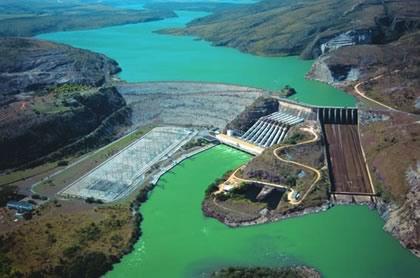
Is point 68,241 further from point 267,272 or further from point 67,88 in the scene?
point 67,88

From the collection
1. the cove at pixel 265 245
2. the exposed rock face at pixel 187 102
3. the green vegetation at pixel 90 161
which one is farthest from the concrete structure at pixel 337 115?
the green vegetation at pixel 90 161

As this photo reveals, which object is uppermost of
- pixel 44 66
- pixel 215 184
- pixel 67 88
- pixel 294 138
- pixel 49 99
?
pixel 44 66

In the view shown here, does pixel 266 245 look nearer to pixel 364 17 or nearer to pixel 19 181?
pixel 19 181

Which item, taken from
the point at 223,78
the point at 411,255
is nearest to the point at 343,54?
the point at 223,78

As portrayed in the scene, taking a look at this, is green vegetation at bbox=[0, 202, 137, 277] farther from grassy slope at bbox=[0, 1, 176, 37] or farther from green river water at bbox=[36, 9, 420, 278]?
grassy slope at bbox=[0, 1, 176, 37]

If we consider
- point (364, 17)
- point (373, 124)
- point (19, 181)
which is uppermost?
point (364, 17)

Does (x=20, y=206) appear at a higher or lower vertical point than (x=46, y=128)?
lower

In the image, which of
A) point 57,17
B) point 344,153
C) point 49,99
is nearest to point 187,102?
point 49,99
